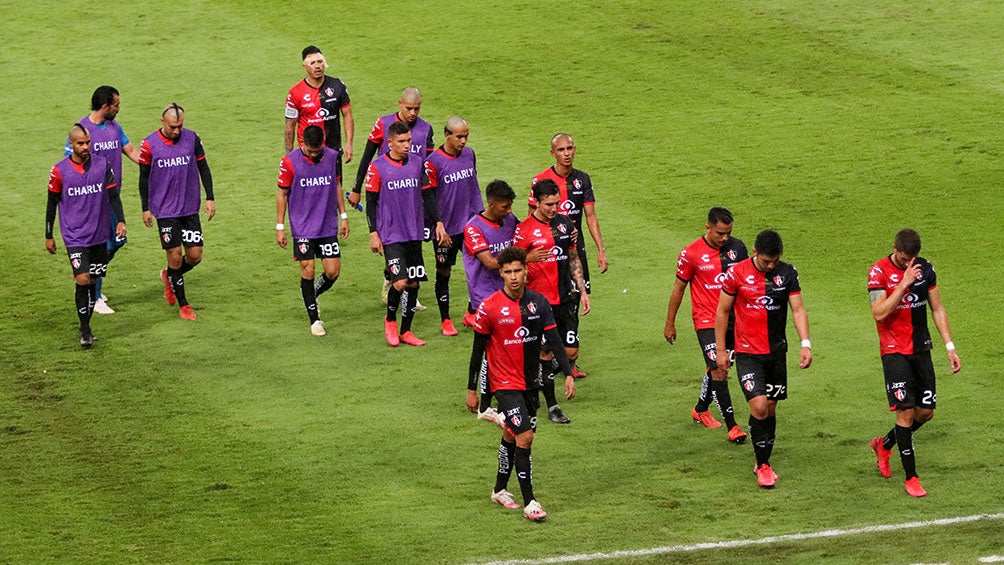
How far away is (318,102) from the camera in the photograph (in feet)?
67.6

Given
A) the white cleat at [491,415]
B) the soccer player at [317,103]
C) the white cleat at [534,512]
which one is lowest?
the white cleat at [534,512]

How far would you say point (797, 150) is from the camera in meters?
24.9

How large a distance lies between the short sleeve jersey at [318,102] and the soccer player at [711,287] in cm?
732

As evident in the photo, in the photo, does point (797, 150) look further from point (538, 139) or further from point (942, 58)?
point (942, 58)

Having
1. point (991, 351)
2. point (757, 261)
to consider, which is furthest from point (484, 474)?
point (991, 351)

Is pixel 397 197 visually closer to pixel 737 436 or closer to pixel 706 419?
pixel 706 419

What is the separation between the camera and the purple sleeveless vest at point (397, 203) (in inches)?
677

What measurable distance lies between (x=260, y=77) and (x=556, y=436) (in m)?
16.0

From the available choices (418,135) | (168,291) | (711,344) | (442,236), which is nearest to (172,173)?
(168,291)

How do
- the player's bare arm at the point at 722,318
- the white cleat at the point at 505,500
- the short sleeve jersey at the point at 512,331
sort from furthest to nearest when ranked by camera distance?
the player's bare arm at the point at 722,318 → the white cleat at the point at 505,500 → the short sleeve jersey at the point at 512,331

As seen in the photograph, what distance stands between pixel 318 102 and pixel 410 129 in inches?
101

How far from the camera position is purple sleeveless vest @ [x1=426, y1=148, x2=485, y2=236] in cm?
1738

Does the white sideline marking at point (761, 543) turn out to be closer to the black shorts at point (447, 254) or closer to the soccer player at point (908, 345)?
the soccer player at point (908, 345)

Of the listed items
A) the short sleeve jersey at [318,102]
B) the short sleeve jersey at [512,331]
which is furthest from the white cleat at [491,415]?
the short sleeve jersey at [318,102]
